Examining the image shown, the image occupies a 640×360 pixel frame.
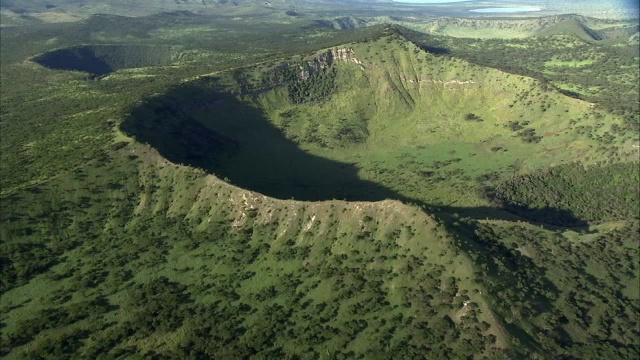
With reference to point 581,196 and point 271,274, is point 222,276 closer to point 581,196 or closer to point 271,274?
point 271,274

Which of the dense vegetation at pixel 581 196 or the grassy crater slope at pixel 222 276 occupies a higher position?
the grassy crater slope at pixel 222 276

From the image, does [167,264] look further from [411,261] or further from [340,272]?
[411,261]

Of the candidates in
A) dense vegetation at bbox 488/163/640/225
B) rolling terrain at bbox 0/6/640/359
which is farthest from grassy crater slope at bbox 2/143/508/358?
dense vegetation at bbox 488/163/640/225

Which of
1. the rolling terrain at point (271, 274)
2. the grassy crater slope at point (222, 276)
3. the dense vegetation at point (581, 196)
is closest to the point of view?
the rolling terrain at point (271, 274)

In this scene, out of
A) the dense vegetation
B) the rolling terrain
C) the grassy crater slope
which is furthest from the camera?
the dense vegetation

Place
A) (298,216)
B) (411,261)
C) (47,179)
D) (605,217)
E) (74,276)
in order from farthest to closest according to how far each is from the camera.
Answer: (605,217)
(47,179)
(298,216)
(74,276)
(411,261)

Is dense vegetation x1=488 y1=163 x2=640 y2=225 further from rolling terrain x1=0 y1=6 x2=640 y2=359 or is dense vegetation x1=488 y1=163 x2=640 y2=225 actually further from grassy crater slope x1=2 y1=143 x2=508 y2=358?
grassy crater slope x1=2 y1=143 x2=508 y2=358

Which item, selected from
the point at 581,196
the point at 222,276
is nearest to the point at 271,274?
the point at 222,276

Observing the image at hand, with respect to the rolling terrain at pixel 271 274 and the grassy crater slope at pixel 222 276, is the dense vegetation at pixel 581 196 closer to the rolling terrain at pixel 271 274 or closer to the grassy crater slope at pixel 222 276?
the rolling terrain at pixel 271 274

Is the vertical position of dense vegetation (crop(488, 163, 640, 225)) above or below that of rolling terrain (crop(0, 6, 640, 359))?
below

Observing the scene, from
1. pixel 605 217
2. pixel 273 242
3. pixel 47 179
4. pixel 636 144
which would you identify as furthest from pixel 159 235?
pixel 636 144

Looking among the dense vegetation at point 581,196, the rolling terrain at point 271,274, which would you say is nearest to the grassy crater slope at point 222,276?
the rolling terrain at point 271,274
